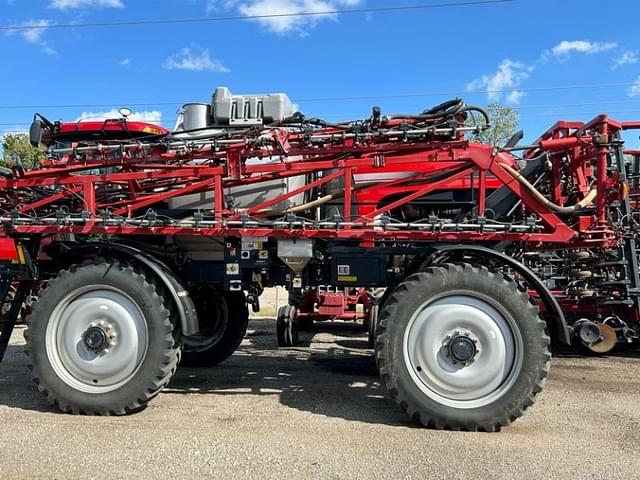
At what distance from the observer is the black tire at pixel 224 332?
713cm

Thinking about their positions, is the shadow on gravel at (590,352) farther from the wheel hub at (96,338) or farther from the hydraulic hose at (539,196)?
the wheel hub at (96,338)

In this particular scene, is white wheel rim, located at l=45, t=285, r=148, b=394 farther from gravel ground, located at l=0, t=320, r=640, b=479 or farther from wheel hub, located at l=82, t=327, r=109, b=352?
gravel ground, located at l=0, t=320, r=640, b=479

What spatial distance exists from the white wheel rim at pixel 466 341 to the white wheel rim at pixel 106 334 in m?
2.36

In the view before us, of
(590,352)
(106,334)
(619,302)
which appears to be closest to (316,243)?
(106,334)

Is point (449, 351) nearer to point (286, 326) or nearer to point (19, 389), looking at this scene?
point (286, 326)

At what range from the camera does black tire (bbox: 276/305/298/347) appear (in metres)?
8.63

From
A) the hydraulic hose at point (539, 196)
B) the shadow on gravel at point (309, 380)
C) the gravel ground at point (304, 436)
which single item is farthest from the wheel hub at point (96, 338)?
the hydraulic hose at point (539, 196)

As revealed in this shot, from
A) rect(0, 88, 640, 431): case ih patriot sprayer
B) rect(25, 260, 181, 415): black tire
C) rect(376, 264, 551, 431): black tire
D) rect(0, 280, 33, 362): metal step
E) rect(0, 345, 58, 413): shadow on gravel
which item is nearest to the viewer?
rect(376, 264, 551, 431): black tire

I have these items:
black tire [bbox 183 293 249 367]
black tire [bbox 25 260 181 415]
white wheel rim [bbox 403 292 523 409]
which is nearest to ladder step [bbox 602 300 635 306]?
white wheel rim [bbox 403 292 523 409]

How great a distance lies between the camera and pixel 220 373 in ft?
22.3

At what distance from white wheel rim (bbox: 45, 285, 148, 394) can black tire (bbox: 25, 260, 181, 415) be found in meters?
0.02

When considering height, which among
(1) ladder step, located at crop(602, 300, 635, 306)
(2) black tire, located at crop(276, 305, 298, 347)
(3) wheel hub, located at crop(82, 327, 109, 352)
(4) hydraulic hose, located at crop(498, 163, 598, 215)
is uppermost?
(4) hydraulic hose, located at crop(498, 163, 598, 215)

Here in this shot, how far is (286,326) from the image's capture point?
862cm

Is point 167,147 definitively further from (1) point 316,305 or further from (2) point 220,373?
(1) point 316,305
